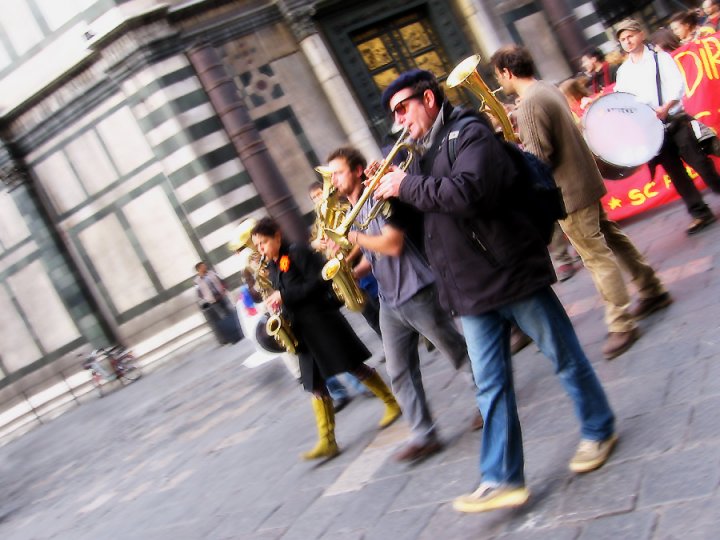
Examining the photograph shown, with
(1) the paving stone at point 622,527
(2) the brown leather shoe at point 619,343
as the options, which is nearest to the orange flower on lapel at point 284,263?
(2) the brown leather shoe at point 619,343

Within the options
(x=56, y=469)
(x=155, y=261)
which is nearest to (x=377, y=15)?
(x=155, y=261)

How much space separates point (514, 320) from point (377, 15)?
1175 centimetres

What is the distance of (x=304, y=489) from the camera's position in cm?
471

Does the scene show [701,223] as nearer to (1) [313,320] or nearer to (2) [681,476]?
(1) [313,320]

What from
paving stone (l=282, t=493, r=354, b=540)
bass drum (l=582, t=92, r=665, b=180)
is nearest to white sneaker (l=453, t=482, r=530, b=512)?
paving stone (l=282, t=493, r=354, b=540)

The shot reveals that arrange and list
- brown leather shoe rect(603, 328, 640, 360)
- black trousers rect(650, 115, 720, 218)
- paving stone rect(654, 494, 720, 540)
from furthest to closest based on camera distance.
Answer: black trousers rect(650, 115, 720, 218) → brown leather shoe rect(603, 328, 640, 360) → paving stone rect(654, 494, 720, 540)

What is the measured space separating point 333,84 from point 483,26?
11.0 feet

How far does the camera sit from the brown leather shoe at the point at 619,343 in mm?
4391

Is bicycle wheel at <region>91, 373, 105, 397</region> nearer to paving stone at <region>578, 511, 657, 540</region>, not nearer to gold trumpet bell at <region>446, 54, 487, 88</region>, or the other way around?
gold trumpet bell at <region>446, 54, 487, 88</region>

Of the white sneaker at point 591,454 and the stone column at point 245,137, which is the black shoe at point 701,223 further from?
the stone column at point 245,137

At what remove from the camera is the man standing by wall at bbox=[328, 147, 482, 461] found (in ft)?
13.5

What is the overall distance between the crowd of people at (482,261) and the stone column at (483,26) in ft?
25.9

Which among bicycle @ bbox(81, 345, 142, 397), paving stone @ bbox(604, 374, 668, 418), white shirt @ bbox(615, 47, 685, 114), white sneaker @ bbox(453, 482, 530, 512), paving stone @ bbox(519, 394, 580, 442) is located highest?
white shirt @ bbox(615, 47, 685, 114)

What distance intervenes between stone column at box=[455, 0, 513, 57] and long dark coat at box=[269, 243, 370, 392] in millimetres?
10454
